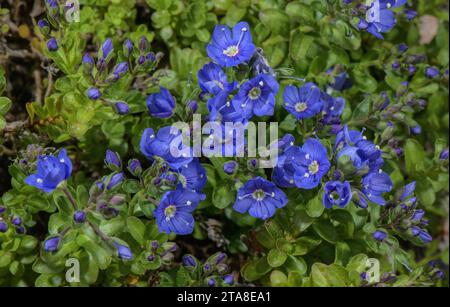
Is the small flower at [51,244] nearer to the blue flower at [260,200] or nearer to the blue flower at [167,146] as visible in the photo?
the blue flower at [167,146]

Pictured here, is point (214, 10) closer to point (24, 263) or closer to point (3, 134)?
point (3, 134)

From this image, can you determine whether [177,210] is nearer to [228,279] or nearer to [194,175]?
[194,175]

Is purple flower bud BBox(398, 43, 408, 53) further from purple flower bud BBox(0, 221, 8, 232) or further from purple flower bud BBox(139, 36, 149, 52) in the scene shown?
purple flower bud BBox(0, 221, 8, 232)

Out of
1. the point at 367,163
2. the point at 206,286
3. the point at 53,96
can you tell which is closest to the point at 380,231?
the point at 367,163

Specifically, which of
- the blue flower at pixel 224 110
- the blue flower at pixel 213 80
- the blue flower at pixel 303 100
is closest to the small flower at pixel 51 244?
the blue flower at pixel 224 110

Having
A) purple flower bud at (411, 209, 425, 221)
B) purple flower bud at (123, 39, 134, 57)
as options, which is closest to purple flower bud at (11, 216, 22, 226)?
purple flower bud at (123, 39, 134, 57)

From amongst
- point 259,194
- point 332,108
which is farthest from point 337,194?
point 332,108
